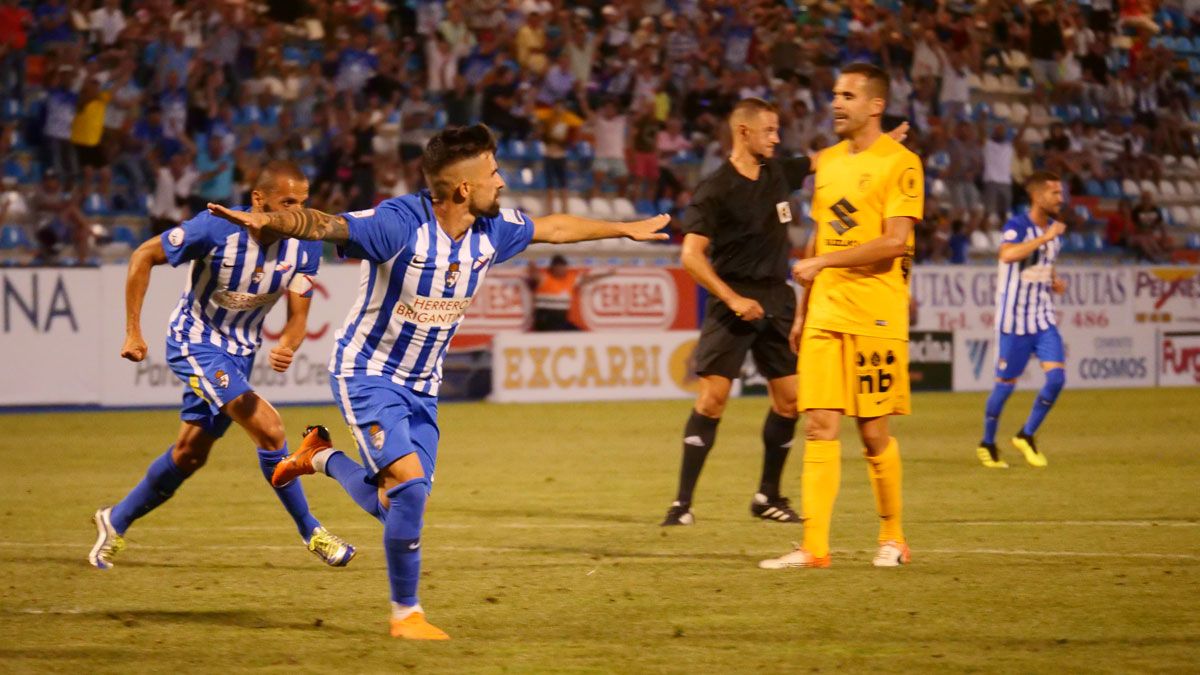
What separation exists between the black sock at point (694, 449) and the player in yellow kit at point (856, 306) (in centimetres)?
192

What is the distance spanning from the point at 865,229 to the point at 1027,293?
6.61 meters

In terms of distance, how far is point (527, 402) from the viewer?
20578 mm

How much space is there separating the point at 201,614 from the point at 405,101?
55.3 feet

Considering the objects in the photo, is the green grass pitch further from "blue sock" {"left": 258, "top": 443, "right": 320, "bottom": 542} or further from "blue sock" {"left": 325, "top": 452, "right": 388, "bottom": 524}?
"blue sock" {"left": 325, "top": 452, "right": 388, "bottom": 524}

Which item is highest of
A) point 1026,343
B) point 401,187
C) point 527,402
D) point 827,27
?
point 827,27

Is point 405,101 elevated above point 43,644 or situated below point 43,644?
above

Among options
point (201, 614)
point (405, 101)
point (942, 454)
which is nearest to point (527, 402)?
point (405, 101)

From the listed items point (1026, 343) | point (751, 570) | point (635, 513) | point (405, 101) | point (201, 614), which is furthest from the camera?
point (405, 101)

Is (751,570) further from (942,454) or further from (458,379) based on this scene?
(458,379)

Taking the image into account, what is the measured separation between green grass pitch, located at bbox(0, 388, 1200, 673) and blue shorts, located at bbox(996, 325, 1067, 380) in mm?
821

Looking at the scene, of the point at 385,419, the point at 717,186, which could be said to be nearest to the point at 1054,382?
the point at 717,186

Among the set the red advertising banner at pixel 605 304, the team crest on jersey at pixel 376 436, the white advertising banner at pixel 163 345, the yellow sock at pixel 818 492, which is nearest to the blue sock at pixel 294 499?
the team crest on jersey at pixel 376 436

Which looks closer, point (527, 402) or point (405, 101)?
point (527, 402)

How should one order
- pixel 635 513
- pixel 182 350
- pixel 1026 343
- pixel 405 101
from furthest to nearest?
pixel 405 101 < pixel 1026 343 < pixel 635 513 < pixel 182 350
